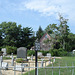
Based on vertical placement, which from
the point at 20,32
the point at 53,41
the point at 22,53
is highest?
the point at 20,32

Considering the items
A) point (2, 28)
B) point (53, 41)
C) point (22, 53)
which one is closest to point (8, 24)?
point (2, 28)

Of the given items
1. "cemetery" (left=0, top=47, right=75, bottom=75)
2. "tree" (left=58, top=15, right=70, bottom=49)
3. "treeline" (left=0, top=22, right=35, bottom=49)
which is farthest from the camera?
"treeline" (left=0, top=22, right=35, bottom=49)

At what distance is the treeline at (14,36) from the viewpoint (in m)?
55.8

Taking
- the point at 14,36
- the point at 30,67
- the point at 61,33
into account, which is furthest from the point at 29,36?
the point at 30,67

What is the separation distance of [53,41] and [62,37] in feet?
12.8

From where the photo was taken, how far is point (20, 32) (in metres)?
59.1

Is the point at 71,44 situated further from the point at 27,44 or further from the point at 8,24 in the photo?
the point at 8,24

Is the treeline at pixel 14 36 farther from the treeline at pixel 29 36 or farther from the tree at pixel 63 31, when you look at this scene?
the tree at pixel 63 31

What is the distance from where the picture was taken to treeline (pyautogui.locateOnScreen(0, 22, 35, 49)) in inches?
2196

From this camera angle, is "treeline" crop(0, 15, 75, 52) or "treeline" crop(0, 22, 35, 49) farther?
"treeline" crop(0, 22, 35, 49)

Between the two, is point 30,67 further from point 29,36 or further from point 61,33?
point 29,36

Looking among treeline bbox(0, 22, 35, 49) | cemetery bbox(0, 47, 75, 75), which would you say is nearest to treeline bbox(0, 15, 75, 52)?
treeline bbox(0, 22, 35, 49)

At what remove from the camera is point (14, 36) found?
57.6m

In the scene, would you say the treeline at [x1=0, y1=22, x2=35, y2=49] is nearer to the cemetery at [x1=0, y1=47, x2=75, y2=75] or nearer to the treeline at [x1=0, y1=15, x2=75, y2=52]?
the treeline at [x1=0, y1=15, x2=75, y2=52]
